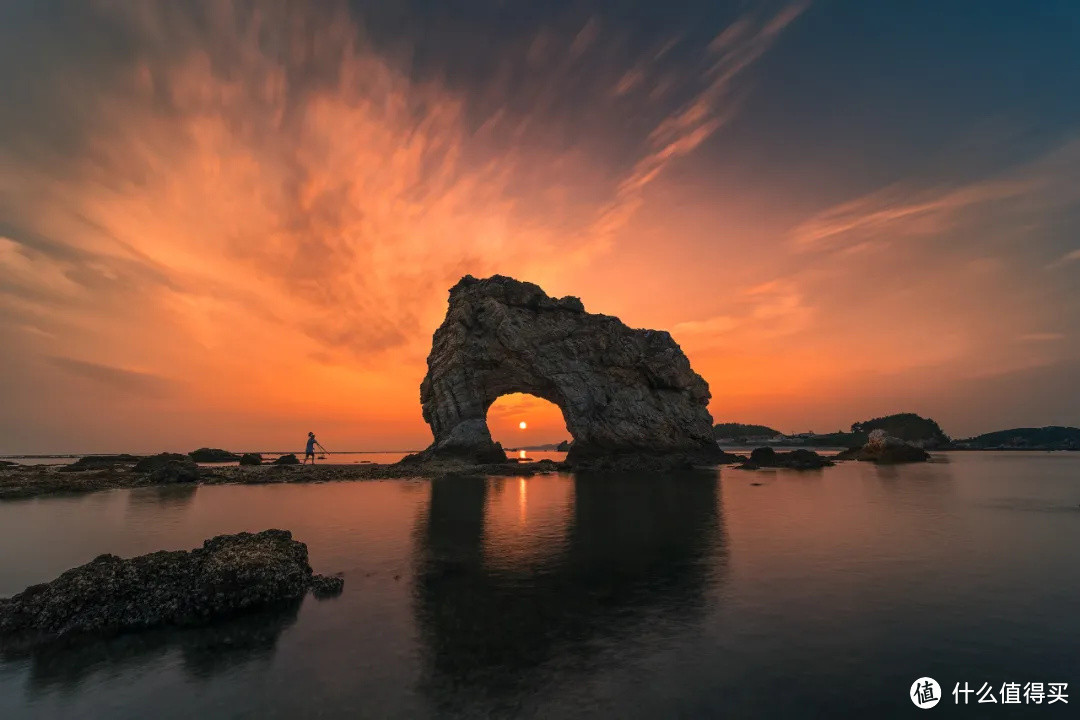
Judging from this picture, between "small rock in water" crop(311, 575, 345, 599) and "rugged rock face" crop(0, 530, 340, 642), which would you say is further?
"small rock in water" crop(311, 575, 345, 599)

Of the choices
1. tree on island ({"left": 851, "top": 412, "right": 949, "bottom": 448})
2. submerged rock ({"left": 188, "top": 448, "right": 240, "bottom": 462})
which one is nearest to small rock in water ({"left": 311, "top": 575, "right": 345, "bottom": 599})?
submerged rock ({"left": 188, "top": 448, "right": 240, "bottom": 462})

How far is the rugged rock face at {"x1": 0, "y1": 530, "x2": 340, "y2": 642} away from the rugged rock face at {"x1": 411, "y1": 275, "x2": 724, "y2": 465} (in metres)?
55.4

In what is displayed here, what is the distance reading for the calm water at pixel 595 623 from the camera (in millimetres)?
8047

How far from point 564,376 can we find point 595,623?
57.9 meters

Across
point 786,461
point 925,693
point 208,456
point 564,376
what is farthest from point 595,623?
point 208,456

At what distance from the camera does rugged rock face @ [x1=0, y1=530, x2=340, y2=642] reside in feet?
35.8

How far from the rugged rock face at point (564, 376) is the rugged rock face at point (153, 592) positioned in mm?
55448

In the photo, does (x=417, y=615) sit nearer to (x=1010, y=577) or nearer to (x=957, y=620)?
(x=957, y=620)

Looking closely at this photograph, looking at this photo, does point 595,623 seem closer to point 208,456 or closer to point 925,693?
point 925,693

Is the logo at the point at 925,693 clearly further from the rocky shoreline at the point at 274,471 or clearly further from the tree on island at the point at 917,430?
the tree on island at the point at 917,430

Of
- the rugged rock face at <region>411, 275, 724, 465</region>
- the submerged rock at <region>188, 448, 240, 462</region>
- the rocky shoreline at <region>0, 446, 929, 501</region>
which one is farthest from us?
the submerged rock at <region>188, 448, 240, 462</region>

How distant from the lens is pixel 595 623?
11.3 m

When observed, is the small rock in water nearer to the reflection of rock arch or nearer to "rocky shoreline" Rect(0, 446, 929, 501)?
the reflection of rock arch

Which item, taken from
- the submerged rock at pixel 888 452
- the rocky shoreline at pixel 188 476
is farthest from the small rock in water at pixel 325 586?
the submerged rock at pixel 888 452
